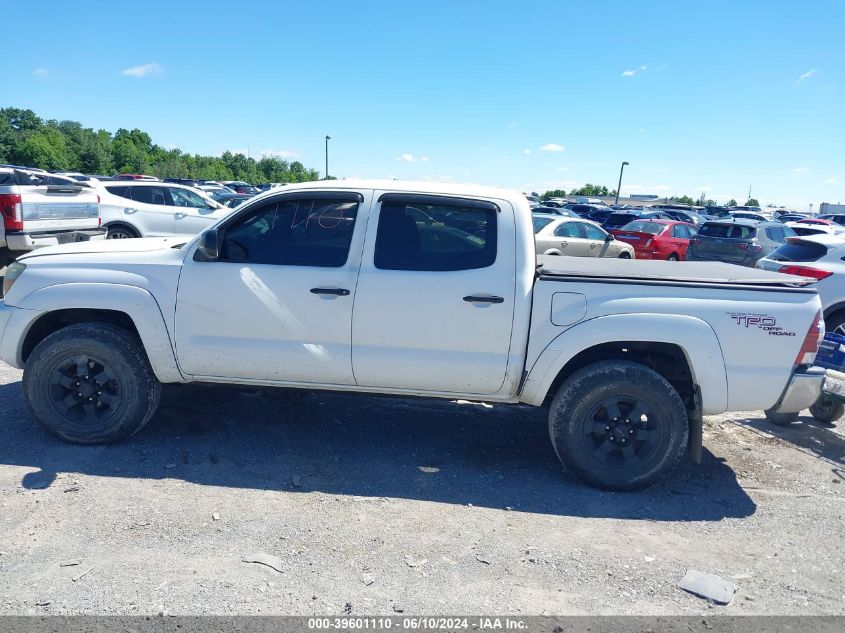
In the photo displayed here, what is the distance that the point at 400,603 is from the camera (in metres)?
3.15

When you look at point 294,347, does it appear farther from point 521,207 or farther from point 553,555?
point 553,555

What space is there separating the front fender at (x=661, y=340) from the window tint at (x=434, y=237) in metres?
0.74

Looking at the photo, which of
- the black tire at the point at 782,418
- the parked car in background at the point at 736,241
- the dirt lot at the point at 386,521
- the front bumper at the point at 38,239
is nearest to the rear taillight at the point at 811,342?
the dirt lot at the point at 386,521

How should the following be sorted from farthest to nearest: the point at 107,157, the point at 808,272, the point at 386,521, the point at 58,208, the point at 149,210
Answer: the point at 107,157, the point at 149,210, the point at 58,208, the point at 808,272, the point at 386,521

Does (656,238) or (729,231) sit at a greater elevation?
(729,231)

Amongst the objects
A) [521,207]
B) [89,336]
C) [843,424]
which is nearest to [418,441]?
[521,207]

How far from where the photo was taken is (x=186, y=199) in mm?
14211

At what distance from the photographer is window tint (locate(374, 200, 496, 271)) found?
4430mm

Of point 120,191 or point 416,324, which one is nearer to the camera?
point 416,324

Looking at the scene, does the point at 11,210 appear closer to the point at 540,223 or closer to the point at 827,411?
the point at 540,223

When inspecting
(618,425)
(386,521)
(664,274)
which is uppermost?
(664,274)

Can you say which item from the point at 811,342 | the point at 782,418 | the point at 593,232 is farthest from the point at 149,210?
the point at 811,342

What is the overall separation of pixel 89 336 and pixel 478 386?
2.72m

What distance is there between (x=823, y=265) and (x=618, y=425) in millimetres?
4729
